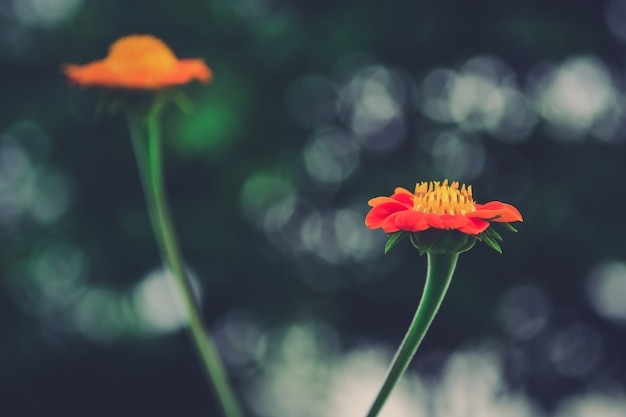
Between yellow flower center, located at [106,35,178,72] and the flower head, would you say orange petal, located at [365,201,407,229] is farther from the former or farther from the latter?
yellow flower center, located at [106,35,178,72]

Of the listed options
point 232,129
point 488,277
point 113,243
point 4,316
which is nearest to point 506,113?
point 488,277

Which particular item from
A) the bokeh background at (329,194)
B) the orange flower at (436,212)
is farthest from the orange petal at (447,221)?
the bokeh background at (329,194)

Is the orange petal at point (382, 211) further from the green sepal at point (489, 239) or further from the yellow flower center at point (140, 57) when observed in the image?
the yellow flower center at point (140, 57)

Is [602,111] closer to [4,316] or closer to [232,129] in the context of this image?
[232,129]

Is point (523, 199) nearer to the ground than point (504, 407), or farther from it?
farther from it

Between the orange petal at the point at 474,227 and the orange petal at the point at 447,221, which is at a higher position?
the orange petal at the point at 447,221

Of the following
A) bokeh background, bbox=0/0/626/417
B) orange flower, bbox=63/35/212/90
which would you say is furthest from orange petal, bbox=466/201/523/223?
bokeh background, bbox=0/0/626/417
